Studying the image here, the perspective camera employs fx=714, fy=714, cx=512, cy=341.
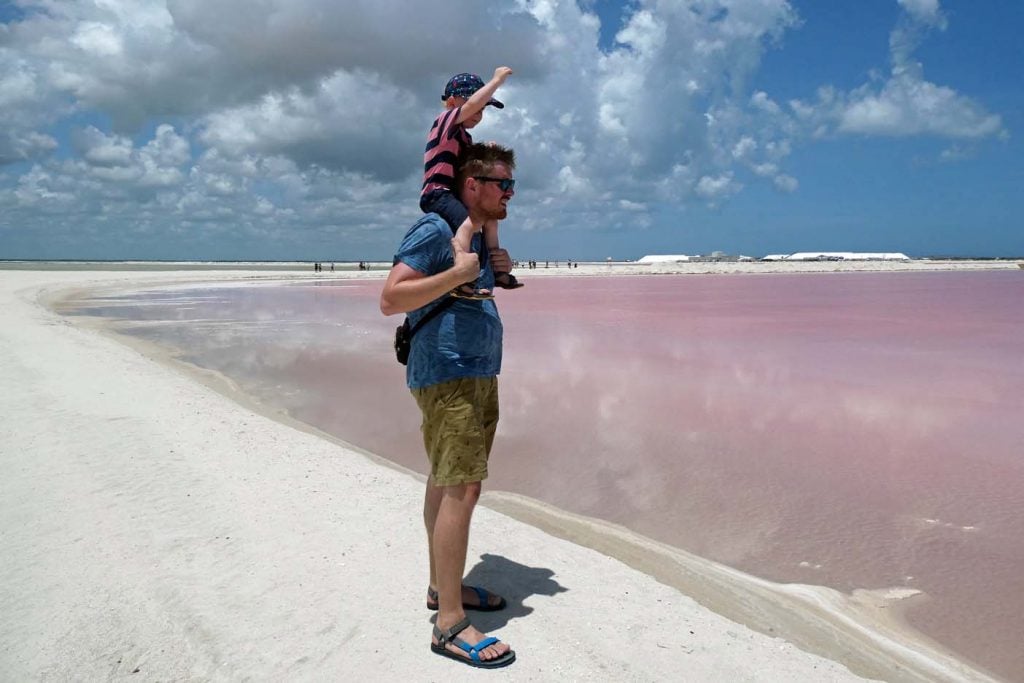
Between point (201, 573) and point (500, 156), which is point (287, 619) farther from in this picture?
point (500, 156)

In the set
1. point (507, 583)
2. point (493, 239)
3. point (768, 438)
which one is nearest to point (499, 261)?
point (493, 239)

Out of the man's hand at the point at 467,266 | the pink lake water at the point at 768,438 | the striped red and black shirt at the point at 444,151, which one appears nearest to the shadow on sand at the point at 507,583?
the pink lake water at the point at 768,438

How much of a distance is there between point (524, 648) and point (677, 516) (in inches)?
90.5

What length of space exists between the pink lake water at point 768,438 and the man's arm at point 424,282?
2.75 metres

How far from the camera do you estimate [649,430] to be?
732cm

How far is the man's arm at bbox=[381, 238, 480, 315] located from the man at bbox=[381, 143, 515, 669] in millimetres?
Result: 14

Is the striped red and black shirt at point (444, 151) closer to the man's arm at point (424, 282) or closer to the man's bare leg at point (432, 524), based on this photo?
the man's arm at point (424, 282)

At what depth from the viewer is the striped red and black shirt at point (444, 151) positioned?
115 inches

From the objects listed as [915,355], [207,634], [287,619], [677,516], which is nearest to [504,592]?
[287,619]

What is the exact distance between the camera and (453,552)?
9.72 feet

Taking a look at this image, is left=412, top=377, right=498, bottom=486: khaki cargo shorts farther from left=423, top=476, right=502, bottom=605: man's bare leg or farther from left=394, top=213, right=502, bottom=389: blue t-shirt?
left=423, top=476, right=502, bottom=605: man's bare leg

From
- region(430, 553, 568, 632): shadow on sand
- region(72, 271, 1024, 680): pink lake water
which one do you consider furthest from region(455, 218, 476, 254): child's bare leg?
region(72, 271, 1024, 680): pink lake water

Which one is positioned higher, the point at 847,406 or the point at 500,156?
the point at 500,156

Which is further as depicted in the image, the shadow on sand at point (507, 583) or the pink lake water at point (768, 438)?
the pink lake water at point (768, 438)
